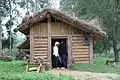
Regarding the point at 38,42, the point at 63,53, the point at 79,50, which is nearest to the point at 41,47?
the point at 38,42

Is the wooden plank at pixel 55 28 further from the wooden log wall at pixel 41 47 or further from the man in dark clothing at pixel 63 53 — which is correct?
the man in dark clothing at pixel 63 53

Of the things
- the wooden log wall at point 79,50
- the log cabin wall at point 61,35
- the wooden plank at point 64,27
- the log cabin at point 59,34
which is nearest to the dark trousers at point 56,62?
the log cabin at point 59,34

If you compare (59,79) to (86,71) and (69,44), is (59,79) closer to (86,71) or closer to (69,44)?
(86,71)

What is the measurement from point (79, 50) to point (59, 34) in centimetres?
174

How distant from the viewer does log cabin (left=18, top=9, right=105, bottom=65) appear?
73.9ft

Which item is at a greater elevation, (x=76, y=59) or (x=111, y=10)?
(x=111, y=10)

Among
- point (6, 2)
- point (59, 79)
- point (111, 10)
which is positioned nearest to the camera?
point (59, 79)

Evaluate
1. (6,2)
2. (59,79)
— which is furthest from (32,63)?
(6,2)

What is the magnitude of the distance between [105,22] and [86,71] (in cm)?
1542

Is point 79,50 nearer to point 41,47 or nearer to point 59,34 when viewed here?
point 59,34

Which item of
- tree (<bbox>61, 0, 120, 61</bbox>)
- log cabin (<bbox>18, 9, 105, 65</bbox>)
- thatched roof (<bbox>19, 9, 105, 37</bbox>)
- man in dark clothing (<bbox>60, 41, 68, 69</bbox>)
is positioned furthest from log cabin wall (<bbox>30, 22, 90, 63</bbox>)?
tree (<bbox>61, 0, 120, 61</bbox>)

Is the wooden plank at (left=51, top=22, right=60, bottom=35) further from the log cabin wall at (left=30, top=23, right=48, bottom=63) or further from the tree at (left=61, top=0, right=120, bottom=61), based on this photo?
the tree at (left=61, top=0, right=120, bottom=61)

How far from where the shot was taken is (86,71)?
2066 centimetres

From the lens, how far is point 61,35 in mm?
23094
